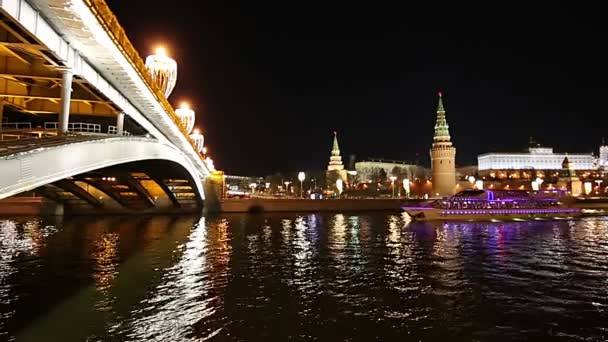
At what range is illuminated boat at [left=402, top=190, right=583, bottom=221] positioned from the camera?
45.9 metres

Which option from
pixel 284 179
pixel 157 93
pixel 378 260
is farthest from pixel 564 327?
pixel 284 179

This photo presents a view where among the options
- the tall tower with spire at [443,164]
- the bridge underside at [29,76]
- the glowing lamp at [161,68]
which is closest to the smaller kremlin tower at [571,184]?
the tall tower with spire at [443,164]

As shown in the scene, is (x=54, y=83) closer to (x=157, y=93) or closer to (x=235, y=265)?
(x=157, y=93)

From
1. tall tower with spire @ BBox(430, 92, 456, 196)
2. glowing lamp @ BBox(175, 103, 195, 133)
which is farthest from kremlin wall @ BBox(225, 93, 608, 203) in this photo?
glowing lamp @ BBox(175, 103, 195, 133)

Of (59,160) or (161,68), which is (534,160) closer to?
(161,68)

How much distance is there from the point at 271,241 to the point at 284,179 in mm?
115915

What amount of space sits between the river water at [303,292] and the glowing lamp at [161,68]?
9.58 m

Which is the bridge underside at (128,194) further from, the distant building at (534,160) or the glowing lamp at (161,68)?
the distant building at (534,160)

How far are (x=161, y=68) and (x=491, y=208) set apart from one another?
36747mm

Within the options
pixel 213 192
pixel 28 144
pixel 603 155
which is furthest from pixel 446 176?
pixel 603 155

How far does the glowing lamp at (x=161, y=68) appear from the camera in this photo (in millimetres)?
25766

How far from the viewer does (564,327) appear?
32.4 feet

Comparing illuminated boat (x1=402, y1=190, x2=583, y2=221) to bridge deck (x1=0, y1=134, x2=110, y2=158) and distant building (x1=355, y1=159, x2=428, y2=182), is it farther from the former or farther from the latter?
distant building (x1=355, y1=159, x2=428, y2=182)

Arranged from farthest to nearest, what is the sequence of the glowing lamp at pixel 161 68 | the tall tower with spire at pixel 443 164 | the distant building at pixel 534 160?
1. the distant building at pixel 534 160
2. the tall tower with spire at pixel 443 164
3. the glowing lamp at pixel 161 68
